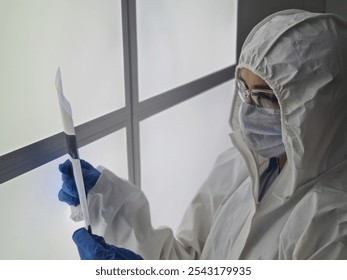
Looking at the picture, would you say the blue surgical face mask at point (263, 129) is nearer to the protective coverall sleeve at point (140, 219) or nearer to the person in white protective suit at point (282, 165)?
the person in white protective suit at point (282, 165)

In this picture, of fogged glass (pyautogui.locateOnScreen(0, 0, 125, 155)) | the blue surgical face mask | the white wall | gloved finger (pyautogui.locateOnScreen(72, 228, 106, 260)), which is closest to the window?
fogged glass (pyautogui.locateOnScreen(0, 0, 125, 155))

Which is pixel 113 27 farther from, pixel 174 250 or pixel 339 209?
pixel 339 209

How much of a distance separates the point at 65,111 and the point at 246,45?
1.67 ft

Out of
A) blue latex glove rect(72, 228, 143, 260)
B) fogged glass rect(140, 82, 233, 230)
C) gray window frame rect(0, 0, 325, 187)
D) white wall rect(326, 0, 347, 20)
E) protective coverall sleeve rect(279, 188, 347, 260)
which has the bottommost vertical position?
fogged glass rect(140, 82, 233, 230)

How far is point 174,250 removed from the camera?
4.01 feet

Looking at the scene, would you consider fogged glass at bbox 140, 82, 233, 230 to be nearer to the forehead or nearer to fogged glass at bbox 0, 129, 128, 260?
fogged glass at bbox 0, 129, 128, 260

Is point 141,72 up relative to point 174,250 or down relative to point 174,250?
up

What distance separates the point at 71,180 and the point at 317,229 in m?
0.57

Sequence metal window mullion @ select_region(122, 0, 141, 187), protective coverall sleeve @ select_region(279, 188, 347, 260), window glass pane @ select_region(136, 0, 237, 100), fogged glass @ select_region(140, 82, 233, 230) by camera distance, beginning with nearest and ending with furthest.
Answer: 1. protective coverall sleeve @ select_region(279, 188, 347, 260)
2. metal window mullion @ select_region(122, 0, 141, 187)
3. window glass pane @ select_region(136, 0, 237, 100)
4. fogged glass @ select_region(140, 82, 233, 230)

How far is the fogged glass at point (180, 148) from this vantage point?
63.4 inches

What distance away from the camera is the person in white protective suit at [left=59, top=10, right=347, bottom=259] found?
3.21 ft

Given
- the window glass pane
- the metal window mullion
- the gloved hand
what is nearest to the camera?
the gloved hand
